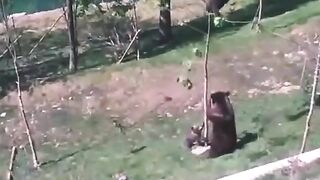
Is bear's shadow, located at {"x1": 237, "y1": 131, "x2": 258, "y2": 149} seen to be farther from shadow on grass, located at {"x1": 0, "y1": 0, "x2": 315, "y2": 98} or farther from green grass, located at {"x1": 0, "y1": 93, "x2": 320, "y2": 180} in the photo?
shadow on grass, located at {"x1": 0, "y1": 0, "x2": 315, "y2": 98}

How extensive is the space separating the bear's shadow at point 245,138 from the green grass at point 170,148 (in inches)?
1.7

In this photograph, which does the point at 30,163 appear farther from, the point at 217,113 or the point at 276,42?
the point at 276,42

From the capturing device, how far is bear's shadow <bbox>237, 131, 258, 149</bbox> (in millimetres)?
9641

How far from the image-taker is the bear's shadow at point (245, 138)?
9.64 m

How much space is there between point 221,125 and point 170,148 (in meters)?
1.08

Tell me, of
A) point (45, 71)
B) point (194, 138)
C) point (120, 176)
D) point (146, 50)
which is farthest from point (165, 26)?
point (120, 176)

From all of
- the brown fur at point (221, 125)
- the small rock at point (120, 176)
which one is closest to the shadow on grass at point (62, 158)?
the small rock at point (120, 176)

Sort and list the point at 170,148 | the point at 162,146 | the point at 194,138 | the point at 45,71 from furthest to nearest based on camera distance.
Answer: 1. the point at 45,71
2. the point at 162,146
3. the point at 170,148
4. the point at 194,138

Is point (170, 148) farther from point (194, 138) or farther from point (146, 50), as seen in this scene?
point (146, 50)

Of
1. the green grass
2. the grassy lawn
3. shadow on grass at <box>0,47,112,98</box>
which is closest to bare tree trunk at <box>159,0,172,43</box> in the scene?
shadow on grass at <box>0,47,112,98</box>

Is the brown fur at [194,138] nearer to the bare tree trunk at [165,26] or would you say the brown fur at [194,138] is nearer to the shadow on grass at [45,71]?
the shadow on grass at [45,71]

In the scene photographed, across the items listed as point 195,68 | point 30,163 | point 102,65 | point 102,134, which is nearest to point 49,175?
point 30,163

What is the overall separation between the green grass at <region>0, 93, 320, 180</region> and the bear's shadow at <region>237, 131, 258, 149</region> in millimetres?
43

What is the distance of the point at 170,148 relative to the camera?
33.5 feet
